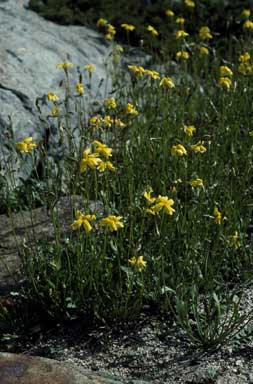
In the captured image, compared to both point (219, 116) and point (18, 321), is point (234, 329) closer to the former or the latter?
point (18, 321)

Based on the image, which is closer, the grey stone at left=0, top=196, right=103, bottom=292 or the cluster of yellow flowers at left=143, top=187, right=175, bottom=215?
the cluster of yellow flowers at left=143, top=187, right=175, bottom=215

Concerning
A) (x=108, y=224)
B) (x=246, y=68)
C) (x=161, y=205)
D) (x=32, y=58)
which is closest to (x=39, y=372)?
(x=108, y=224)

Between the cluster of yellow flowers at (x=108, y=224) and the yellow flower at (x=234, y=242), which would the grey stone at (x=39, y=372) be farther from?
the yellow flower at (x=234, y=242)

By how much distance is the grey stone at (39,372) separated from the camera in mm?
3041

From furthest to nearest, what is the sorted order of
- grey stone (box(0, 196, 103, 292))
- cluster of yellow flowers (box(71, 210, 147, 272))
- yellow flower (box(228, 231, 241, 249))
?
grey stone (box(0, 196, 103, 292))
yellow flower (box(228, 231, 241, 249))
cluster of yellow flowers (box(71, 210, 147, 272))

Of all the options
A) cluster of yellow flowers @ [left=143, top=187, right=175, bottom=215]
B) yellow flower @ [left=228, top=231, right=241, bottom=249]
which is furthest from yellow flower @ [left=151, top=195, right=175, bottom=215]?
yellow flower @ [left=228, top=231, right=241, bottom=249]

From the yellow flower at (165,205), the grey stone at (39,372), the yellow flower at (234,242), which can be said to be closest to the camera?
the grey stone at (39,372)

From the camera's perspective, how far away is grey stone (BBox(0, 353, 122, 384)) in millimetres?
3041

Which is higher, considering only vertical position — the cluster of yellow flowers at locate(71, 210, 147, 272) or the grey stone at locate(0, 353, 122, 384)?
the cluster of yellow flowers at locate(71, 210, 147, 272)

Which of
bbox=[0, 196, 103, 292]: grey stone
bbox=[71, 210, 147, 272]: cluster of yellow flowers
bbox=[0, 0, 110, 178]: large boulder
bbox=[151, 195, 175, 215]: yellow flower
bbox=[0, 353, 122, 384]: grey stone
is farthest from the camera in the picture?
bbox=[0, 0, 110, 178]: large boulder

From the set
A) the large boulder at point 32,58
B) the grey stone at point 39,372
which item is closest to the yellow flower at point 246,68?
the large boulder at point 32,58

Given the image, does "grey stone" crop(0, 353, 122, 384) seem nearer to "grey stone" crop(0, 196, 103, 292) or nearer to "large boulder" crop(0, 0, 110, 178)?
"grey stone" crop(0, 196, 103, 292)

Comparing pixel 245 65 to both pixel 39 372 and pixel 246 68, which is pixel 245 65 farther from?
pixel 39 372

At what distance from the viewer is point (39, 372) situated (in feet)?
10.2
